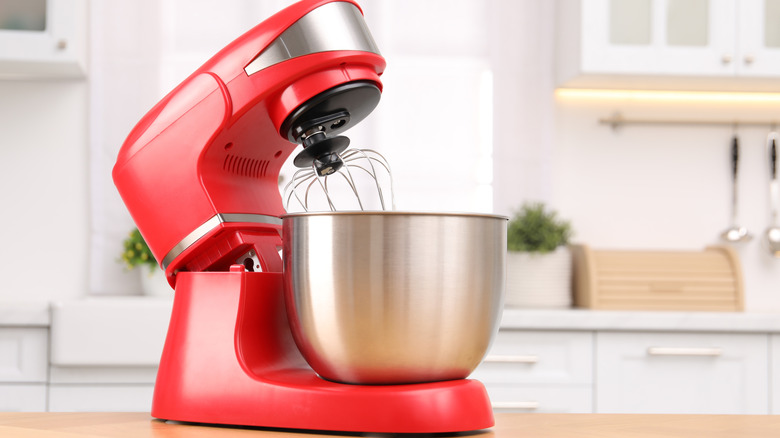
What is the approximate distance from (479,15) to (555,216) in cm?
68

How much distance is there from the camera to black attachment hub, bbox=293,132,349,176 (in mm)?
Result: 680

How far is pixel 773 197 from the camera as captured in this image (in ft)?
8.20

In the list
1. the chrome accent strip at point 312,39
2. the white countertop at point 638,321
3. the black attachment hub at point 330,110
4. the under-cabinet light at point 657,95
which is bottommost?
the white countertop at point 638,321

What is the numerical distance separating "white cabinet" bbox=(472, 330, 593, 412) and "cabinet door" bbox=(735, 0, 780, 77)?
3.00ft

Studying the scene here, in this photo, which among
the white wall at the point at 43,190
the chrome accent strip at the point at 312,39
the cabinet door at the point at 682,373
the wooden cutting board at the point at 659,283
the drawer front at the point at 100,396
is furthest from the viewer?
the white wall at the point at 43,190

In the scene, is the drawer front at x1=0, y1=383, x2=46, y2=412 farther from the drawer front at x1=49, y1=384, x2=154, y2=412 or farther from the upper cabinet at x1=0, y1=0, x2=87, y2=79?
the upper cabinet at x1=0, y1=0, x2=87, y2=79

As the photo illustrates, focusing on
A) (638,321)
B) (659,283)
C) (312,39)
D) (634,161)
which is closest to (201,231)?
(312,39)

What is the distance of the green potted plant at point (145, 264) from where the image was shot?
2158 mm

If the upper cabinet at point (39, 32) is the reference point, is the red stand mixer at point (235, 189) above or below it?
below

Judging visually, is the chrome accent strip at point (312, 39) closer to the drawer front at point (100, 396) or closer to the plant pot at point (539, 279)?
the drawer front at point (100, 396)

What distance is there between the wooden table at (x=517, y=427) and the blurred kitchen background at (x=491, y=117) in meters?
1.65

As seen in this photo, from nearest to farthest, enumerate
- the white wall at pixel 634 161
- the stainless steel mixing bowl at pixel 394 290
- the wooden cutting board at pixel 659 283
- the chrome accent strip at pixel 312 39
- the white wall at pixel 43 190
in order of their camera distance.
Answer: the stainless steel mixing bowl at pixel 394 290, the chrome accent strip at pixel 312 39, the wooden cutting board at pixel 659 283, the white wall at pixel 43 190, the white wall at pixel 634 161

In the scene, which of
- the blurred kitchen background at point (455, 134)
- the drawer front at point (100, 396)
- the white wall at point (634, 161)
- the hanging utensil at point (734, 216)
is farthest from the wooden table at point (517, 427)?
the hanging utensil at point (734, 216)

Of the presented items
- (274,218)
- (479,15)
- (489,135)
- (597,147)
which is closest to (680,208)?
(597,147)
